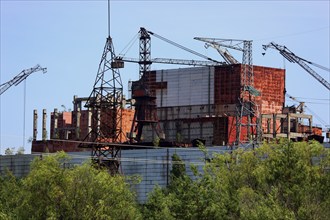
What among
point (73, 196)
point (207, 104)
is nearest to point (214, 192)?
point (73, 196)

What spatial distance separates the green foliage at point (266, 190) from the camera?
7606 cm

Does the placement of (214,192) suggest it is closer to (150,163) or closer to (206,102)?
(150,163)

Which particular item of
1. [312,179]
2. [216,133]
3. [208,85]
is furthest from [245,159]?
[208,85]

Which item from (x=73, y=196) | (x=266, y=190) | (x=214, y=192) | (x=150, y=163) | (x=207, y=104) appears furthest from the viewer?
(x=207, y=104)

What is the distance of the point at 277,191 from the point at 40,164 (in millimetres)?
24974

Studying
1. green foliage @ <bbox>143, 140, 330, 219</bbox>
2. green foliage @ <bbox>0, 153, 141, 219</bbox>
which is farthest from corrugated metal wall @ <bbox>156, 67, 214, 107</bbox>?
green foliage @ <bbox>0, 153, 141, 219</bbox>

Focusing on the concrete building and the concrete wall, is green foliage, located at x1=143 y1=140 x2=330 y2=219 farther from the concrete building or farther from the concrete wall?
the concrete building

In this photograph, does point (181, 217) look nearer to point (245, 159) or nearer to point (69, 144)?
point (245, 159)

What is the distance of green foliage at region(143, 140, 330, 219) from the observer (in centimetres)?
7606

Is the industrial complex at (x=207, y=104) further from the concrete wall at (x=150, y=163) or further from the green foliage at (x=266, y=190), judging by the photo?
the green foliage at (x=266, y=190)

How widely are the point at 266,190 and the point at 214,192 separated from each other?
646 centimetres

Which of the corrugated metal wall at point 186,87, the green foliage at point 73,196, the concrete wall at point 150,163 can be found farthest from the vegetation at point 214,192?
the corrugated metal wall at point 186,87

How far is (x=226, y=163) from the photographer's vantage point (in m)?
97.1

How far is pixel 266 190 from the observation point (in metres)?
81.5
